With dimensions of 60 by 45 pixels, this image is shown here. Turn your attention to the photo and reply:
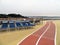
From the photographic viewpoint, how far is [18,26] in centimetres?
2408

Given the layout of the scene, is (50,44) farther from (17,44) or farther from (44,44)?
(17,44)

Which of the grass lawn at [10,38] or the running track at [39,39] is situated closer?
the running track at [39,39]

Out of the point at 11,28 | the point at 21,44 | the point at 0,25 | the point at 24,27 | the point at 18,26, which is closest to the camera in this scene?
the point at 21,44

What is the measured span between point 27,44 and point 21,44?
1.32 feet

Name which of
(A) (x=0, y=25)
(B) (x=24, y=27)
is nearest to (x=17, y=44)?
(A) (x=0, y=25)

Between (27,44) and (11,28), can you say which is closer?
(27,44)

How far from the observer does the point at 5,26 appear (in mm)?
21438

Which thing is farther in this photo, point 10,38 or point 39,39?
point 10,38

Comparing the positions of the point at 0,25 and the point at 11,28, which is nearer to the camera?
the point at 0,25

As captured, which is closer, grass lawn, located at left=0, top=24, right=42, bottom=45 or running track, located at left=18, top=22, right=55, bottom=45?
running track, located at left=18, top=22, right=55, bottom=45

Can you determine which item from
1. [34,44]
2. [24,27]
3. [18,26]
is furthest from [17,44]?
[24,27]

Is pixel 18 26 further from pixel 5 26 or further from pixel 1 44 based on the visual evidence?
pixel 1 44

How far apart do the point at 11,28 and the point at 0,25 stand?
235 cm

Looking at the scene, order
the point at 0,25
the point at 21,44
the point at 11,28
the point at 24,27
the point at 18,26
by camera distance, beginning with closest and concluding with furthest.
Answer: the point at 21,44 < the point at 0,25 < the point at 11,28 < the point at 18,26 < the point at 24,27
